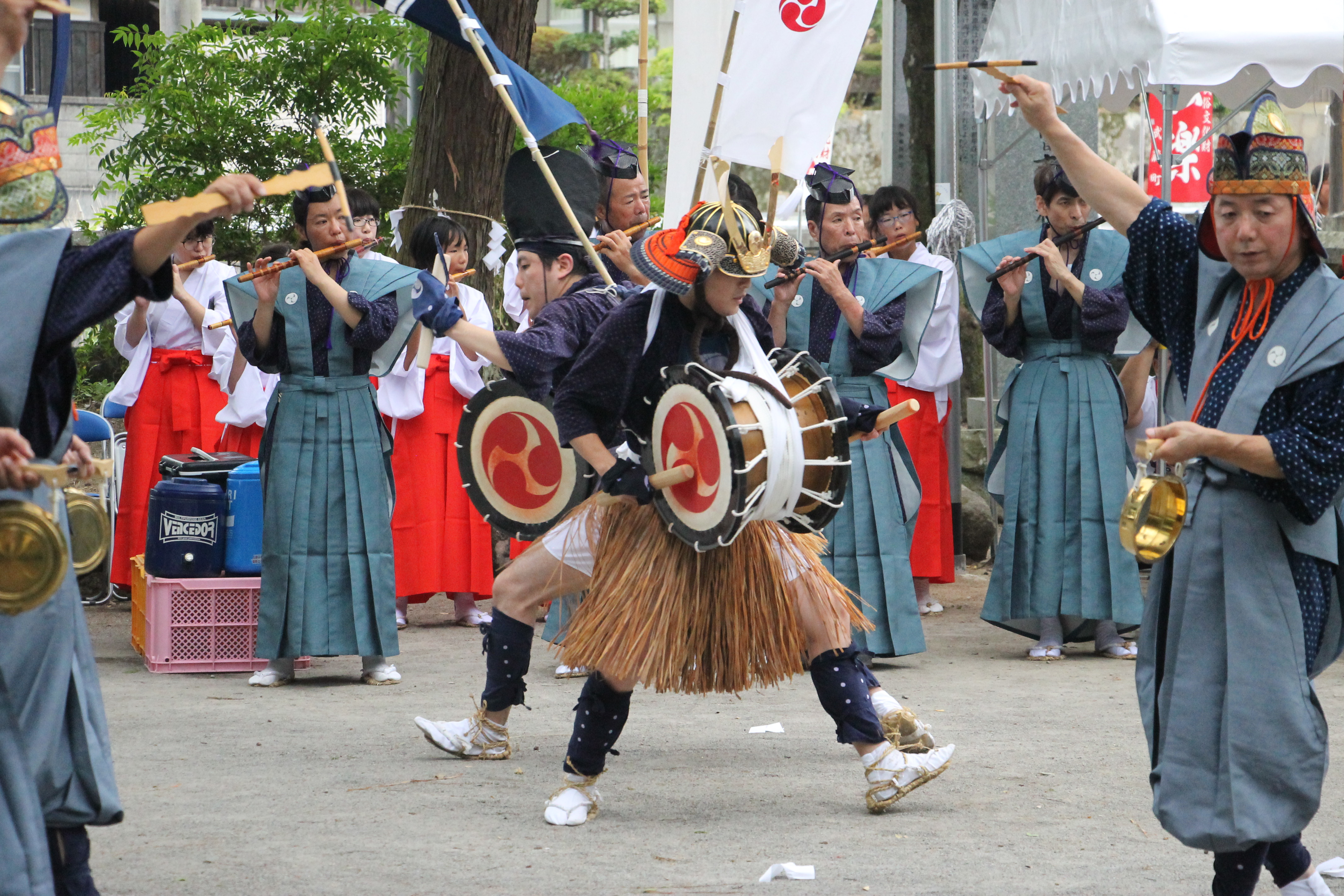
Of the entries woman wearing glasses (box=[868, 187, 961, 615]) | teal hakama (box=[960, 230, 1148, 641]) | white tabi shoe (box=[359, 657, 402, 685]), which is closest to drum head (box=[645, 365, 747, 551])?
white tabi shoe (box=[359, 657, 402, 685])

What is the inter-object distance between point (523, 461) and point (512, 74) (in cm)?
178

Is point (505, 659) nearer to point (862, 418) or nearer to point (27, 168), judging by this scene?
point (862, 418)

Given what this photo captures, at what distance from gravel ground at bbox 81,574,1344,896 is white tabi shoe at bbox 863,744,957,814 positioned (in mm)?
75

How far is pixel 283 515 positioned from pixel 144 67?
6.95 m

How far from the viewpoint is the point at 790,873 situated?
3695mm

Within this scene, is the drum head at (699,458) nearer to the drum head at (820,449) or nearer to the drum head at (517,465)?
the drum head at (820,449)

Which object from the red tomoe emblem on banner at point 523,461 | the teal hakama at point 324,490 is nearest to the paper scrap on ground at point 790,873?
the red tomoe emblem on banner at point 523,461

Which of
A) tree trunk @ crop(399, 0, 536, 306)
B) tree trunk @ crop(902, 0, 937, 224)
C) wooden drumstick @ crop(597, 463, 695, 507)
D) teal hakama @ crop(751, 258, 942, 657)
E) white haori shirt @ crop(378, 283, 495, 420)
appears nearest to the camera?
wooden drumstick @ crop(597, 463, 695, 507)

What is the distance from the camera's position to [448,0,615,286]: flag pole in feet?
16.0

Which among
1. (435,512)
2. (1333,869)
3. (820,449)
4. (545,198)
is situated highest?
(545,198)

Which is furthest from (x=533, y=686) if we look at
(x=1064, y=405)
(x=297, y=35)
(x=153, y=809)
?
(x=297, y=35)

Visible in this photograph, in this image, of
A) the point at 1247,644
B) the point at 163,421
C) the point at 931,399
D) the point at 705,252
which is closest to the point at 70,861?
the point at 705,252

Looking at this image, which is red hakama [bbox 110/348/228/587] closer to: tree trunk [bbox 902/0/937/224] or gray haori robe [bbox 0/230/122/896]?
gray haori robe [bbox 0/230/122/896]

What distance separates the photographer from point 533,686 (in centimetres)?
616
